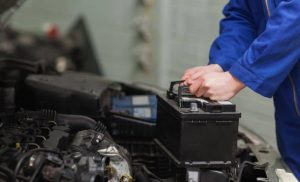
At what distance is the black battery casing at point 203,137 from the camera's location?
3.72 feet

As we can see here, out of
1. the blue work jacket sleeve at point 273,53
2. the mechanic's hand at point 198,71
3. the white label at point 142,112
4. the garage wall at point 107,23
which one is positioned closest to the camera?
the blue work jacket sleeve at point 273,53

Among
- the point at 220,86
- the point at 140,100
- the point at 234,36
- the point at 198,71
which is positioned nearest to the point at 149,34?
the point at 140,100

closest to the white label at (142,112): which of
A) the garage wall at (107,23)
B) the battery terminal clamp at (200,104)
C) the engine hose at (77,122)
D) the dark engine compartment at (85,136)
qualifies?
the dark engine compartment at (85,136)

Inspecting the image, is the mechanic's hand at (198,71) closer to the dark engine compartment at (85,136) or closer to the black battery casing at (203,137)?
the black battery casing at (203,137)

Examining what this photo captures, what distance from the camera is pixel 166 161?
1.45m

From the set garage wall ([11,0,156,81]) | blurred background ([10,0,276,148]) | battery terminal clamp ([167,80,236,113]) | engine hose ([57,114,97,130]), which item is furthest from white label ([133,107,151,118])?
garage wall ([11,0,156,81])

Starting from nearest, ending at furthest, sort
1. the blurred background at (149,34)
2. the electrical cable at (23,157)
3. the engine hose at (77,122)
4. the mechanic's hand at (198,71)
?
the electrical cable at (23,157) < the mechanic's hand at (198,71) < the engine hose at (77,122) < the blurred background at (149,34)

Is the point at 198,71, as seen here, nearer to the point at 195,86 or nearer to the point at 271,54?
the point at 195,86

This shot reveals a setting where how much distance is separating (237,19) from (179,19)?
5.24 ft

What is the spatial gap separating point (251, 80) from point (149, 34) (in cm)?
212

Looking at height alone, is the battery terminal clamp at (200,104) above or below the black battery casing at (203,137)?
above

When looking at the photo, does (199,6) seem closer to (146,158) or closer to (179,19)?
(179,19)

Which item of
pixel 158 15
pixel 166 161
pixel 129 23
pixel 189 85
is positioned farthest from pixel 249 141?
pixel 129 23

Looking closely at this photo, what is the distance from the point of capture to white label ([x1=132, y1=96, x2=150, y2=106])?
167 centimetres
